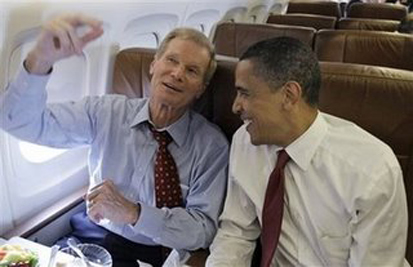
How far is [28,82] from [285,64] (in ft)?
2.47

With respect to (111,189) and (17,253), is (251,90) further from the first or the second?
(17,253)

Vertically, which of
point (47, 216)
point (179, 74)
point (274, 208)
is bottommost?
point (47, 216)

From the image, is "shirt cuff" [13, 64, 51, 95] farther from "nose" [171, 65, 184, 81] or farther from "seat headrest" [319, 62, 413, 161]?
"seat headrest" [319, 62, 413, 161]

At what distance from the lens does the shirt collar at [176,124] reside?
153cm

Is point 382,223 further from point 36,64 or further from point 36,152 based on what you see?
point 36,152

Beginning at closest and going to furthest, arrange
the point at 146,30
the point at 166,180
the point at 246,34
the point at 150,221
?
the point at 150,221
the point at 166,180
the point at 146,30
the point at 246,34

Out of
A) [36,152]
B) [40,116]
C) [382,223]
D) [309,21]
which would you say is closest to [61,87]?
[36,152]

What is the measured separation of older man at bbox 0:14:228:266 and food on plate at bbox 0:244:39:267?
21cm

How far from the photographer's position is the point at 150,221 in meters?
1.39

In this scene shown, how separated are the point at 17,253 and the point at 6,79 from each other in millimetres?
593

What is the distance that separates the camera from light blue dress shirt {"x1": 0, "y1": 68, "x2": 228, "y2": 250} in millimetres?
1395

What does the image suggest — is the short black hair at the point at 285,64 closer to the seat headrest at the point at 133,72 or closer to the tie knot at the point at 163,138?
the tie knot at the point at 163,138

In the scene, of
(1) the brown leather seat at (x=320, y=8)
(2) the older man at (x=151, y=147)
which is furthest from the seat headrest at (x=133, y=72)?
(1) the brown leather seat at (x=320, y=8)

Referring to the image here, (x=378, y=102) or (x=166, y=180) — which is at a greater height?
(x=378, y=102)
